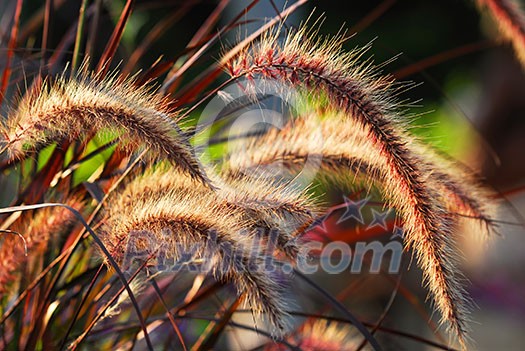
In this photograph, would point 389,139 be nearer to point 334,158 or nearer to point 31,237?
point 334,158

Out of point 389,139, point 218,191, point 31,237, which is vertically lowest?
point 31,237

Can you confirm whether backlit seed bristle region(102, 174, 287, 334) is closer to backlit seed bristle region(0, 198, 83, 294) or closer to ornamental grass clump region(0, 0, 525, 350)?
ornamental grass clump region(0, 0, 525, 350)

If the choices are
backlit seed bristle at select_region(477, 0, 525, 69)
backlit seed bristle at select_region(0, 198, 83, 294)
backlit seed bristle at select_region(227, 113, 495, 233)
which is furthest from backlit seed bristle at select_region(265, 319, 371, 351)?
backlit seed bristle at select_region(477, 0, 525, 69)

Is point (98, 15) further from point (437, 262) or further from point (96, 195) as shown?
point (437, 262)

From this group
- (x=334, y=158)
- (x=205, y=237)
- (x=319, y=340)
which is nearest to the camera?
(x=205, y=237)

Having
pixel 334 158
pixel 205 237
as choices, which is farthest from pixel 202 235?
pixel 334 158

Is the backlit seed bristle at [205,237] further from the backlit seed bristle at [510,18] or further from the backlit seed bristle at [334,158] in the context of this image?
the backlit seed bristle at [510,18]
